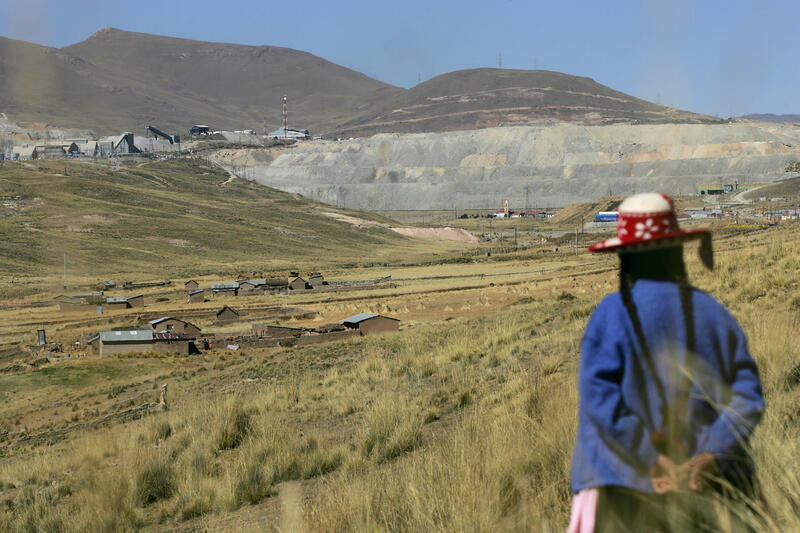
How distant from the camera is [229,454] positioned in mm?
8875

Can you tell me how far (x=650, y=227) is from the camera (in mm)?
3043

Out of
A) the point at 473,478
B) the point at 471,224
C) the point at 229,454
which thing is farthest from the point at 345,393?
the point at 471,224

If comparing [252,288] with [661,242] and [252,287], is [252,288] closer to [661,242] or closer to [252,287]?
[252,287]

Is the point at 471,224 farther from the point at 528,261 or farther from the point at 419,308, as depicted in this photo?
the point at 419,308

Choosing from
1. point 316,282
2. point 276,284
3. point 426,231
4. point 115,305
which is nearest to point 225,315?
point 115,305

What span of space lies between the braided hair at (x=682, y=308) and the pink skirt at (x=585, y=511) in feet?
1.16

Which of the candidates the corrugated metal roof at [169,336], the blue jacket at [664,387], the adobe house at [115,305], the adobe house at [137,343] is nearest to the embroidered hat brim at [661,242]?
the blue jacket at [664,387]

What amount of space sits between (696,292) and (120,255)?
9340 centimetres

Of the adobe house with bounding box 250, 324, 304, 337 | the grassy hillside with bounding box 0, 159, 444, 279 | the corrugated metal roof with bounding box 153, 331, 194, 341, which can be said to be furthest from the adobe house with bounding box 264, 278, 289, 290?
the corrugated metal roof with bounding box 153, 331, 194, 341

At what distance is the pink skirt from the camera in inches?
121

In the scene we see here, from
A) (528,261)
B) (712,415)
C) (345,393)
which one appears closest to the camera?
(712,415)

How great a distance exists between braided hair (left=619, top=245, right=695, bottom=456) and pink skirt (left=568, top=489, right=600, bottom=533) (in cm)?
35

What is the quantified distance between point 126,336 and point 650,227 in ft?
114

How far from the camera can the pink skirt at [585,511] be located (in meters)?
3.07
